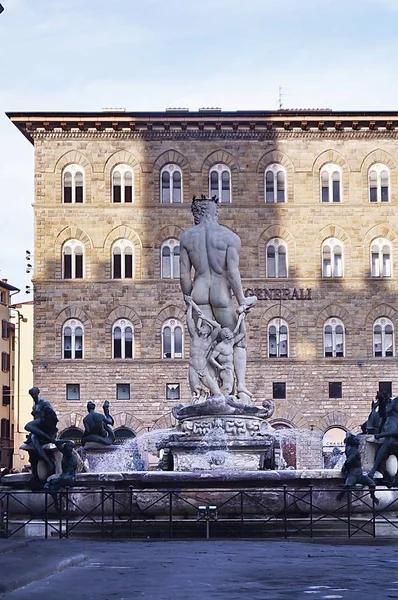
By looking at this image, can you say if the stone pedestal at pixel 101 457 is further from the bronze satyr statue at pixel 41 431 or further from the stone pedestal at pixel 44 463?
the stone pedestal at pixel 44 463

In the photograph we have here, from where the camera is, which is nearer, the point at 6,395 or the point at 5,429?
the point at 5,429

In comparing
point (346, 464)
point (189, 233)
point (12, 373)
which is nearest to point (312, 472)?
point (346, 464)

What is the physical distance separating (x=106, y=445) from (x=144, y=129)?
38.6 metres

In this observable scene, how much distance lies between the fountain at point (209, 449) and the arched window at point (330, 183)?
37885mm

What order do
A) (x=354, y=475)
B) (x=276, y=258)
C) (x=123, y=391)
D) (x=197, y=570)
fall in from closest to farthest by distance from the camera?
1. (x=197, y=570)
2. (x=354, y=475)
3. (x=123, y=391)
4. (x=276, y=258)

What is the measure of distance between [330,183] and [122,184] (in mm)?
9132

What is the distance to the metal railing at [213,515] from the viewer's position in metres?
15.4

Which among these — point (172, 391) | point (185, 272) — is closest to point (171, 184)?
point (172, 391)

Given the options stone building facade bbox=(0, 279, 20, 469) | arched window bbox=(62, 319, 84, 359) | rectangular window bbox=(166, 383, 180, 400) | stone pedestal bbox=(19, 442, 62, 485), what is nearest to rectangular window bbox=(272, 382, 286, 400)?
rectangular window bbox=(166, 383, 180, 400)

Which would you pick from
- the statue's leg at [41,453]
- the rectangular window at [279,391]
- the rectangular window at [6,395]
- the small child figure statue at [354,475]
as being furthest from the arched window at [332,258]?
the small child figure statue at [354,475]

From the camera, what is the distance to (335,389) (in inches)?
2253

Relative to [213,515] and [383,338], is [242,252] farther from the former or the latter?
[213,515]

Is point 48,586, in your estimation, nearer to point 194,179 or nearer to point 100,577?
point 100,577

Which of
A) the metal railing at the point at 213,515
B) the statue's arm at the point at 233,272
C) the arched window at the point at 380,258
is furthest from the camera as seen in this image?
the arched window at the point at 380,258
